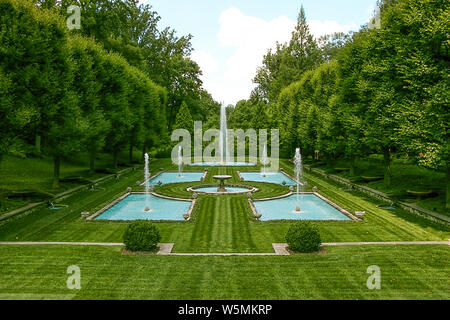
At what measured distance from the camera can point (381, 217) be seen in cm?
2252

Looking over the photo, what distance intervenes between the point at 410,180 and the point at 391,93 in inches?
410

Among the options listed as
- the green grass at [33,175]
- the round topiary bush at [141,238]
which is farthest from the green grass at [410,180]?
the green grass at [33,175]

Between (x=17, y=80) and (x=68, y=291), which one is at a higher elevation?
(x=17, y=80)

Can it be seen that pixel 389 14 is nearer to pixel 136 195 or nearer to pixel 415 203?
pixel 415 203

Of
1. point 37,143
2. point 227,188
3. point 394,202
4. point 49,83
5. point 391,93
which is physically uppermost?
point 49,83

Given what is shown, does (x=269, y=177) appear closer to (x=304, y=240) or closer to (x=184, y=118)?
(x=304, y=240)

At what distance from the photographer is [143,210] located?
25.7 m

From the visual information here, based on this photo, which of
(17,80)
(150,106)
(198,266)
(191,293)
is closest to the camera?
(191,293)

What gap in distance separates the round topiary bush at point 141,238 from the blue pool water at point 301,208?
915 centimetres

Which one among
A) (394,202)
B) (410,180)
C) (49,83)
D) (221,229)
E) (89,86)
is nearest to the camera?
(221,229)

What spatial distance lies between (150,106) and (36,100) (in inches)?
1256

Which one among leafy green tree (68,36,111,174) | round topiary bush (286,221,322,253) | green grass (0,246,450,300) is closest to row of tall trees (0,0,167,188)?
leafy green tree (68,36,111,174)

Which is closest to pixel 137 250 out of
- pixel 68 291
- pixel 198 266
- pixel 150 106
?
pixel 198 266

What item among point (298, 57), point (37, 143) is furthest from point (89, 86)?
point (298, 57)
